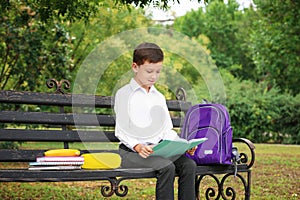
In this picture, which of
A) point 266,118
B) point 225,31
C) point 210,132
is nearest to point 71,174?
point 210,132

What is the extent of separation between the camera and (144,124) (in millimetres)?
4238

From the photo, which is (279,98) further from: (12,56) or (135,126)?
(135,126)

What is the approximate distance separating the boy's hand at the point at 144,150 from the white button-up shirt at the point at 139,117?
5cm

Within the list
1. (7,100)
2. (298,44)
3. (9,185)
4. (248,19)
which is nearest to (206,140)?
(7,100)

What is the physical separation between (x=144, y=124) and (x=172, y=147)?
367mm

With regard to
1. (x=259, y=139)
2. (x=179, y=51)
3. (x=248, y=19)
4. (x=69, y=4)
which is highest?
(x=248, y=19)

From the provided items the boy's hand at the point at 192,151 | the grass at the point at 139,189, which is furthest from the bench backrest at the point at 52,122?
the grass at the point at 139,189

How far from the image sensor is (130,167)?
435 centimetres

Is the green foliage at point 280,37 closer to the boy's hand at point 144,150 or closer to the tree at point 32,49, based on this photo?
the tree at point 32,49

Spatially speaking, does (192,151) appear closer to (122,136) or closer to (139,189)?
(122,136)

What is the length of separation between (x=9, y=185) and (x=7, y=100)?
128 inches

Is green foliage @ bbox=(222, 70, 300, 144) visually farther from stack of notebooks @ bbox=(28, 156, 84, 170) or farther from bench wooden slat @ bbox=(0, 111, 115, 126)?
stack of notebooks @ bbox=(28, 156, 84, 170)

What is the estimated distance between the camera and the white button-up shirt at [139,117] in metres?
4.23

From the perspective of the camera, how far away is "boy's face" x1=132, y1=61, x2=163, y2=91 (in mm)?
4273
